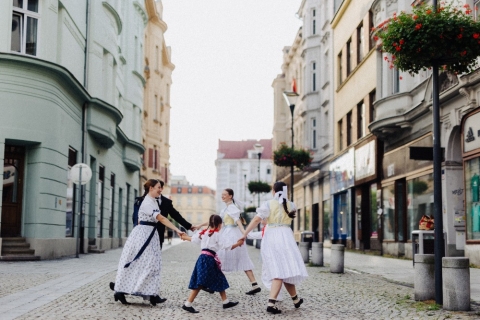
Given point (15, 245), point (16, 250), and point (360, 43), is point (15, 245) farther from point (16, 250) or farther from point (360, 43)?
point (360, 43)

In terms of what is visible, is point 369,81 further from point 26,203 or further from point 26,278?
point 26,278

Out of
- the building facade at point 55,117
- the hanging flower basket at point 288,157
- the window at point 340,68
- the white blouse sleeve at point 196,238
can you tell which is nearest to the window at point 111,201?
the building facade at point 55,117

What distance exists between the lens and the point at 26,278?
14.3m

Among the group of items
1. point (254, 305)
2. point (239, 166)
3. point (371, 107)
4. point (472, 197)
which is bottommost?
point (254, 305)

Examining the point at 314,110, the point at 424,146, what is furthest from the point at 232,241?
the point at 314,110

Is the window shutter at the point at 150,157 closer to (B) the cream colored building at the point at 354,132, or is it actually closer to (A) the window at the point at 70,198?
(B) the cream colored building at the point at 354,132

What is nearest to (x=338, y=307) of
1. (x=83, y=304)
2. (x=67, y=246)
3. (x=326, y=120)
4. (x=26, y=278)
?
(x=83, y=304)

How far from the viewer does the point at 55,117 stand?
21922mm

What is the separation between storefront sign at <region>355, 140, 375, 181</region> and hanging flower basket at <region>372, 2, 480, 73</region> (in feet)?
57.6

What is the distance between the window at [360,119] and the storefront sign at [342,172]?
0.98 m

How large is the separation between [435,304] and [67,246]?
53.5 ft

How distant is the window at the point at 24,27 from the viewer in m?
21.1

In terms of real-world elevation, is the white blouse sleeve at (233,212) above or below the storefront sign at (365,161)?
below

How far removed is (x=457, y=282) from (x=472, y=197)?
385 inches
